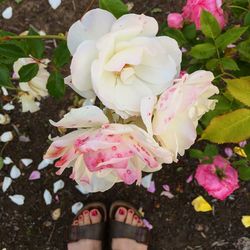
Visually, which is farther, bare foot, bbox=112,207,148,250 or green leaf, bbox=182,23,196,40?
bare foot, bbox=112,207,148,250

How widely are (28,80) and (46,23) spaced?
939 millimetres

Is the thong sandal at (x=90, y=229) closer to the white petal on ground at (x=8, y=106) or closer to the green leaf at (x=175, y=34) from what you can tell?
the white petal on ground at (x=8, y=106)

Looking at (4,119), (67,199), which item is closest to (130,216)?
(67,199)

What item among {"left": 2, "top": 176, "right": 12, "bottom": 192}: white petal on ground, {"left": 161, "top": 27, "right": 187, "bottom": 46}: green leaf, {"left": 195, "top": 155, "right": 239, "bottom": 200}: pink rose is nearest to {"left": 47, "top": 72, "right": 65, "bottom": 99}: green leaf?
{"left": 161, "top": 27, "right": 187, "bottom": 46}: green leaf

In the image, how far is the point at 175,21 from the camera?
97 centimetres

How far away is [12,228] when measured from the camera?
69.0 inches

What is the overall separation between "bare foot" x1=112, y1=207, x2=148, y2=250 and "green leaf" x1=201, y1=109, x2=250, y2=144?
1.14 metres

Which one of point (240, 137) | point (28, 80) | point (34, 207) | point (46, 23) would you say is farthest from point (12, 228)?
point (240, 137)

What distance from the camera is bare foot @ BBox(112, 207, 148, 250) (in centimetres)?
175

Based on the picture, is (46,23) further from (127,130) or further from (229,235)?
(127,130)

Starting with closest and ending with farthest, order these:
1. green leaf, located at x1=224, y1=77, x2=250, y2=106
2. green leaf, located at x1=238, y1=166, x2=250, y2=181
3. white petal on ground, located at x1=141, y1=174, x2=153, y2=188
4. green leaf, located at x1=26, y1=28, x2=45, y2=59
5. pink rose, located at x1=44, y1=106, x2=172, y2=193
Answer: pink rose, located at x1=44, y1=106, x2=172, y2=193, green leaf, located at x1=224, y1=77, x2=250, y2=106, green leaf, located at x1=26, y1=28, x2=45, y2=59, green leaf, located at x1=238, y1=166, x2=250, y2=181, white petal on ground, located at x1=141, y1=174, x2=153, y2=188

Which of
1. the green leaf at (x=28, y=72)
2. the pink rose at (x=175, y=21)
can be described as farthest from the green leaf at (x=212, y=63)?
the green leaf at (x=28, y=72)

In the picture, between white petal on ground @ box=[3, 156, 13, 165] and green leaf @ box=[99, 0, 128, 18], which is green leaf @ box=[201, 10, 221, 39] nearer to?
green leaf @ box=[99, 0, 128, 18]

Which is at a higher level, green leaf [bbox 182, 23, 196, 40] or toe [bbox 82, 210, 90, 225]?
green leaf [bbox 182, 23, 196, 40]
